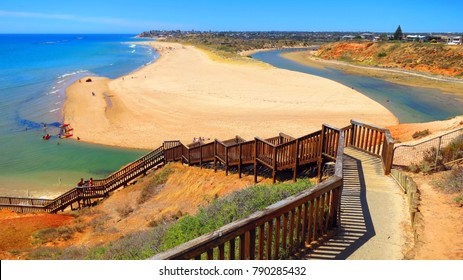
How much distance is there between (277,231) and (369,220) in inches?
103

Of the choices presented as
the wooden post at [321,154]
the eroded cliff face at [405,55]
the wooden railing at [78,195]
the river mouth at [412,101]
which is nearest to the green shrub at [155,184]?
the wooden railing at [78,195]

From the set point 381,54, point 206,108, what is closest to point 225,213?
point 206,108

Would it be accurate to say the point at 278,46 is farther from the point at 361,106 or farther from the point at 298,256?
the point at 298,256

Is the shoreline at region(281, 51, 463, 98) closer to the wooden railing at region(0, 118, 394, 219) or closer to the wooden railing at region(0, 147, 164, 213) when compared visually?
the wooden railing at region(0, 118, 394, 219)

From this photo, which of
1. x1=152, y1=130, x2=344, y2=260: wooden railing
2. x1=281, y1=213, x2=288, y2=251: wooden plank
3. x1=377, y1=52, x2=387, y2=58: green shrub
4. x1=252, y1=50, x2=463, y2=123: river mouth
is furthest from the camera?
x1=377, y1=52, x2=387, y2=58: green shrub

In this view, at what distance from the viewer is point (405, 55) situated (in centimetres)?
7119

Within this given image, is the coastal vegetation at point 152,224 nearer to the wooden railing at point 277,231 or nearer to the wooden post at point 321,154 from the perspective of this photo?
the wooden railing at point 277,231

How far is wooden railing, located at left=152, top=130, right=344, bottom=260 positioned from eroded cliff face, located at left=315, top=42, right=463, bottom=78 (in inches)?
2312

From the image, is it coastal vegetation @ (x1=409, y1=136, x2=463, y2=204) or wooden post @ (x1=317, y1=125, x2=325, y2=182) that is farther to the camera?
wooden post @ (x1=317, y1=125, x2=325, y2=182)

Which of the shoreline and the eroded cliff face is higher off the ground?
the eroded cliff face

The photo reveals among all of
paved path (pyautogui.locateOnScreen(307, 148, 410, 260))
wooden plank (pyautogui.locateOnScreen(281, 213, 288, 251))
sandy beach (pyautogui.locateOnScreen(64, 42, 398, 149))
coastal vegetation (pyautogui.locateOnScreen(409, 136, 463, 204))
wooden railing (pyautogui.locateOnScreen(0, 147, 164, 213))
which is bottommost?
wooden railing (pyautogui.locateOnScreen(0, 147, 164, 213))

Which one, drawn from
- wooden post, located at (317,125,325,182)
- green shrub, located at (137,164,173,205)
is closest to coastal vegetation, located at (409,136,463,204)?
wooden post, located at (317,125,325,182)

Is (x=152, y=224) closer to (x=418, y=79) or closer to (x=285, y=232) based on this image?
(x=285, y=232)

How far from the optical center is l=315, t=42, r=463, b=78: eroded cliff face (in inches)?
2312
